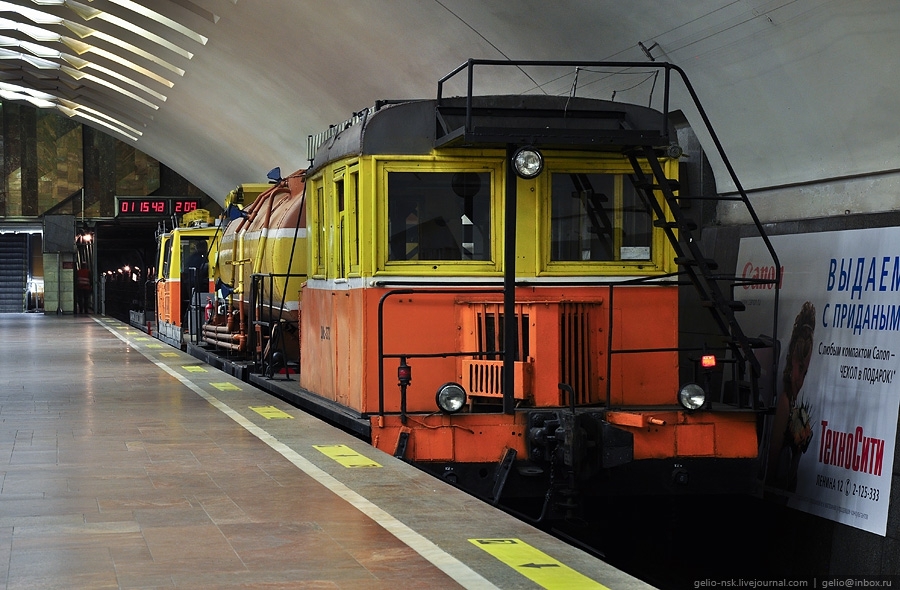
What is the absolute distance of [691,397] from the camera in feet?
27.4

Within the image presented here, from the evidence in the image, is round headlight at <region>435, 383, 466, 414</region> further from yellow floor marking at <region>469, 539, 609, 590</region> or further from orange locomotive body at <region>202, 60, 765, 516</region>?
yellow floor marking at <region>469, 539, 609, 590</region>

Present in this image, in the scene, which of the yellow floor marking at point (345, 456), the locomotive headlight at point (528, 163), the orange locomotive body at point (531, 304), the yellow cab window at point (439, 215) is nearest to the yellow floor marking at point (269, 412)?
the yellow floor marking at point (345, 456)

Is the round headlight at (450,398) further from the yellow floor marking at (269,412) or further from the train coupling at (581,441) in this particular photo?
the yellow floor marking at (269,412)

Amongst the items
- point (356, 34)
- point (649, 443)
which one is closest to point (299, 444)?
point (649, 443)

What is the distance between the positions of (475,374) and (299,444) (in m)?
1.79

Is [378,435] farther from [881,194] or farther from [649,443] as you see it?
[881,194]

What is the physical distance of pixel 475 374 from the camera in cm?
862

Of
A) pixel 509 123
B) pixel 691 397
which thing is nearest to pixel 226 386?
pixel 509 123

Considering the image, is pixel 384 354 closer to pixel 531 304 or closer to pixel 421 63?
pixel 531 304

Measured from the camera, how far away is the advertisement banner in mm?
9609

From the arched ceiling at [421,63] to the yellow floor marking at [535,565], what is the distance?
6.47 metres

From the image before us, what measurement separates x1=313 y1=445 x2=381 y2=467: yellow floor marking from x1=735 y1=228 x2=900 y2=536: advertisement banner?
3.07 m

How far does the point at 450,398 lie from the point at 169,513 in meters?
2.26

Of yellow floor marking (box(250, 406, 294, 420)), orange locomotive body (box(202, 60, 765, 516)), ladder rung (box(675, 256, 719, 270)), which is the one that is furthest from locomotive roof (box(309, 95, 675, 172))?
yellow floor marking (box(250, 406, 294, 420))
